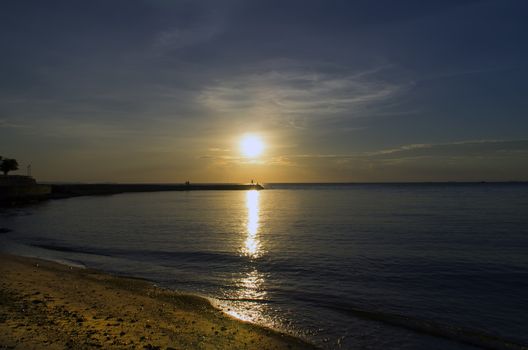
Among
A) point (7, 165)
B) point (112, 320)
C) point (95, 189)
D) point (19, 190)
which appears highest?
point (7, 165)

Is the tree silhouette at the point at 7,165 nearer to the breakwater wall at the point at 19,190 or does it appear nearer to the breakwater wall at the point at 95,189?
the breakwater wall at the point at 19,190

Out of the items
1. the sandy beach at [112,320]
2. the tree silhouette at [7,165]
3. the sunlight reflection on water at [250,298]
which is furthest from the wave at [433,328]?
the tree silhouette at [7,165]

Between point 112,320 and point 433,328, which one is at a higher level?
point 112,320

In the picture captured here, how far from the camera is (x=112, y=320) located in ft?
35.6

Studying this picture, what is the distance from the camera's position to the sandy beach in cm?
918

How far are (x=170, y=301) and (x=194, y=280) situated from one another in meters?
4.44

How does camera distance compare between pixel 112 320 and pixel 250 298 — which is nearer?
pixel 112 320

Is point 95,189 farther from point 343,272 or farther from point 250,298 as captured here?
point 250,298

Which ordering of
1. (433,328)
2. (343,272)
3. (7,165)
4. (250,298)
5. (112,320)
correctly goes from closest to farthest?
(112,320) < (433,328) < (250,298) < (343,272) < (7,165)

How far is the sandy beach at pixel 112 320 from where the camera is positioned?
9180 millimetres

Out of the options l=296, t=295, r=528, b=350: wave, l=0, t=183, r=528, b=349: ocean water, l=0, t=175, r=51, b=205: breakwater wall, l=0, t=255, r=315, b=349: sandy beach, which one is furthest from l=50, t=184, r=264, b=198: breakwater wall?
l=296, t=295, r=528, b=350: wave

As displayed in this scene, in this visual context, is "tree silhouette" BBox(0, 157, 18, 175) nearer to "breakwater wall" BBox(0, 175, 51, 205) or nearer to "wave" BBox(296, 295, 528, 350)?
"breakwater wall" BBox(0, 175, 51, 205)

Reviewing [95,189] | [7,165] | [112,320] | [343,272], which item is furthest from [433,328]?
[95,189]

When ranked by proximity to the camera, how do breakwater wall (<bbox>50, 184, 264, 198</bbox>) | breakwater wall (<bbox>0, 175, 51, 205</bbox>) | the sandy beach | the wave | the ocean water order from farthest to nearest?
1. breakwater wall (<bbox>50, 184, 264, 198</bbox>)
2. breakwater wall (<bbox>0, 175, 51, 205</bbox>)
3. the ocean water
4. the wave
5. the sandy beach
